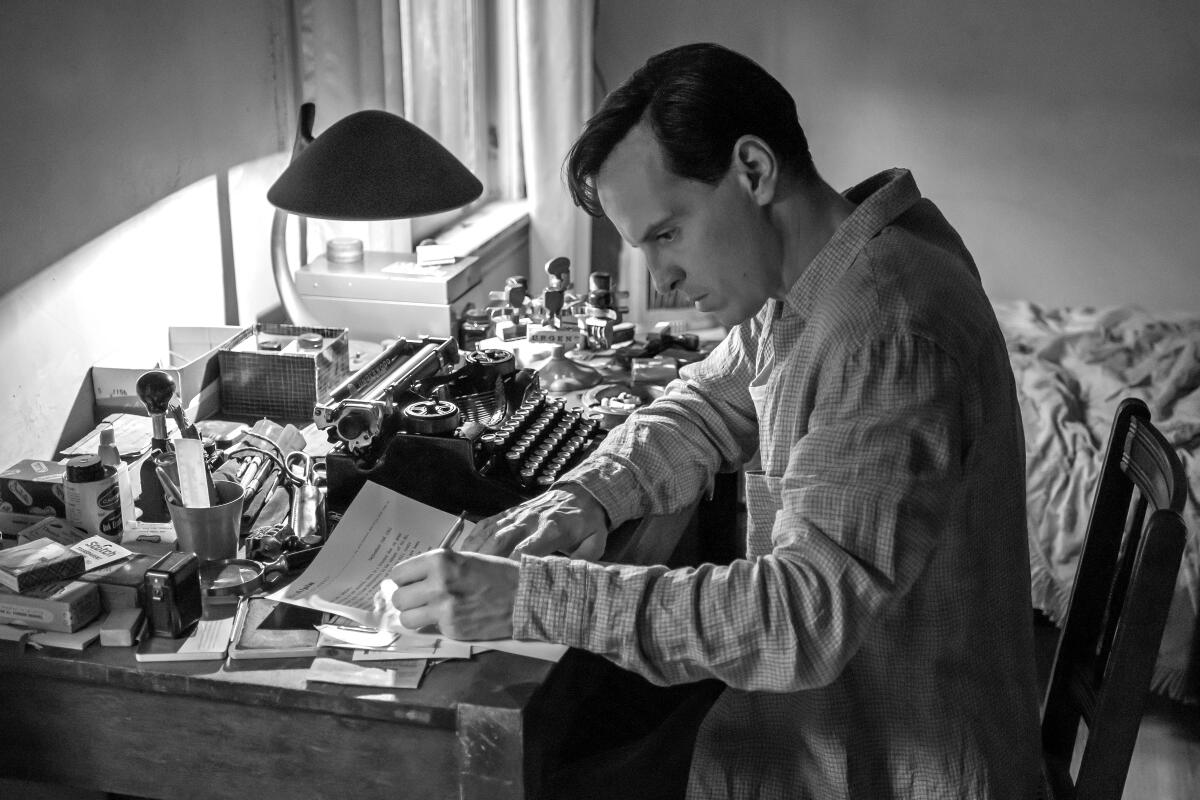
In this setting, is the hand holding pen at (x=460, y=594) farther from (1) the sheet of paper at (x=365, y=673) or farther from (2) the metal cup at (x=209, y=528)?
(2) the metal cup at (x=209, y=528)

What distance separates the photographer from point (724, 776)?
1270 millimetres

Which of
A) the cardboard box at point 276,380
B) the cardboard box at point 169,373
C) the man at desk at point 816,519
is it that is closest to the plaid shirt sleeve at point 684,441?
the man at desk at point 816,519

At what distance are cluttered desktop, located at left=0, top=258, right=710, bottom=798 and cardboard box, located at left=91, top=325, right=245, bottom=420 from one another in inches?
0.6

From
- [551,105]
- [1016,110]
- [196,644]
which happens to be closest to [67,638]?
[196,644]

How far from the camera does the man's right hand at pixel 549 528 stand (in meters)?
→ 1.36

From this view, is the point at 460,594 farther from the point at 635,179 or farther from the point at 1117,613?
the point at 1117,613

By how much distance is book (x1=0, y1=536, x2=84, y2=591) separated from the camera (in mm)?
1270

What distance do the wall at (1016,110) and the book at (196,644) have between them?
346cm

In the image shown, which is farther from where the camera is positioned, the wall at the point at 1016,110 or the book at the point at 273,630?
the wall at the point at 1016,110

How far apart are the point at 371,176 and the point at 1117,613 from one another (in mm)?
1230

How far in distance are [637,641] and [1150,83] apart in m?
3.93

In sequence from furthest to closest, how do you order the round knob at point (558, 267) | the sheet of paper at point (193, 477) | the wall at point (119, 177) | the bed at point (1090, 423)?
the round knob at point (558, 267)
the bed at point (1090, 423)
the wall at point (119, 177)
the sheet of paper at point (193, 477)

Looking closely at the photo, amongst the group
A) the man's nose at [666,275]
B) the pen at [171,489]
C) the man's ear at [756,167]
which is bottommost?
the pen at [171,489]

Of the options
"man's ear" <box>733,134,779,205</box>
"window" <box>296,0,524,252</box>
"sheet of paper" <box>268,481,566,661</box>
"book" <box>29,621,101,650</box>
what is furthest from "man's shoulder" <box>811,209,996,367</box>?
"window" <box>296,0,524,252</box>
